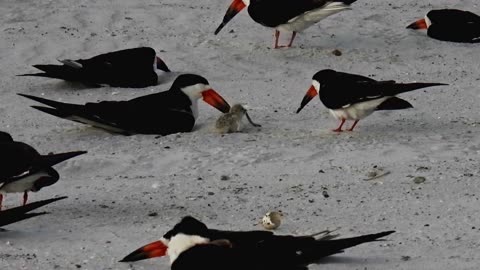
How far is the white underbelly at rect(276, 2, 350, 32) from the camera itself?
9.32 metres

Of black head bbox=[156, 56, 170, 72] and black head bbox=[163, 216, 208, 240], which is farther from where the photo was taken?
black head bbox=[156, 56, 170, 72]

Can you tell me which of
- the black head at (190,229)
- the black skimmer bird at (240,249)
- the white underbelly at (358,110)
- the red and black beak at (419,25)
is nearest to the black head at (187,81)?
the white underbelly at (358,110)

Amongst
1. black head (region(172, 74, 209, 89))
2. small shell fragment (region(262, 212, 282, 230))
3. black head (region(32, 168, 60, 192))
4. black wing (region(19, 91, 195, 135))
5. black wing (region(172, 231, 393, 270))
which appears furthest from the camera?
black head (region(172, 74, 209, 89))

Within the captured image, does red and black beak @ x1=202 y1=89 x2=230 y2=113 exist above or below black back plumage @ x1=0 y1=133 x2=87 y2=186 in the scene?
below

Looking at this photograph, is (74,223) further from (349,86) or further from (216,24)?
(216,24)

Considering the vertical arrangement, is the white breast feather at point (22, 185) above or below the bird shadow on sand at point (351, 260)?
below

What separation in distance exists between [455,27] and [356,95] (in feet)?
8.64

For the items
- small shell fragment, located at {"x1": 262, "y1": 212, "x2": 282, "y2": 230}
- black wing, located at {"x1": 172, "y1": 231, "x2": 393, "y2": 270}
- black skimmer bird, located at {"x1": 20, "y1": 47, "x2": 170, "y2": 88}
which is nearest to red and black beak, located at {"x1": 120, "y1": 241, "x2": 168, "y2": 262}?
black wing, located at {"x1": 172, "y1": 231, "x2": 393, "y2": 270}

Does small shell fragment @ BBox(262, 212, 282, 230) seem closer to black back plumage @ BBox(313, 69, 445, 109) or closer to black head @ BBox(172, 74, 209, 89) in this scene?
black back plumage @ BBox(313, 69, 445, 109)

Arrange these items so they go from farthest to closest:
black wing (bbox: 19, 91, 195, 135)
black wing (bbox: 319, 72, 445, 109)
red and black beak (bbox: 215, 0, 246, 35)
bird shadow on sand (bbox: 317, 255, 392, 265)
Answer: red and black beak (bbox: 215, 0, 246, 35)
black wing (bbox: 19, 91, 195, 135)
black wing (bbox: 319, 72, 445, 109)
bird shadow on sand (bbox: 317, 255, 392, 265)

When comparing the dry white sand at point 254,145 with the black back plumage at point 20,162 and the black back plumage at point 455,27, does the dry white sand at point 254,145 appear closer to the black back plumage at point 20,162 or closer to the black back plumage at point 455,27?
the black back plumage at point 455,27

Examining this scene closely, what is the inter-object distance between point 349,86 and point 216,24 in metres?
3.17

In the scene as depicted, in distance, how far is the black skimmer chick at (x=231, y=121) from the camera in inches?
285

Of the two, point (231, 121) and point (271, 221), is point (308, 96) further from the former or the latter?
point (271, 221)
